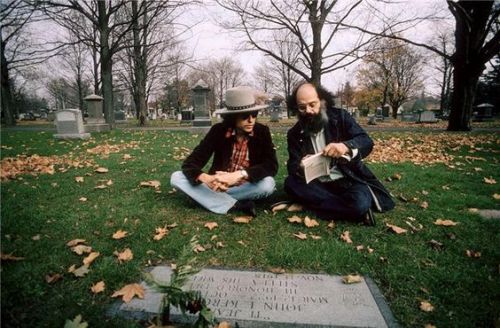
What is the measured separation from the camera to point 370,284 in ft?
8.07

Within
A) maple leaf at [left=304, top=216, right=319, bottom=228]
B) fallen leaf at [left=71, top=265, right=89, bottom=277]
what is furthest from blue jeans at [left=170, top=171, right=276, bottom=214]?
fallen leaf at [left=71, top=265, right=89, bottom=277]

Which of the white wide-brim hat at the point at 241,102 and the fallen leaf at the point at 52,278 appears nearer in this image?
the fallen leaf at the point at 52,278

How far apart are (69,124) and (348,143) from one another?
37.8 feet

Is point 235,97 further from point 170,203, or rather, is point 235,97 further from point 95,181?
point 95,181

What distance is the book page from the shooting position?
3439 millimetres

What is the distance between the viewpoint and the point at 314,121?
3.85 m

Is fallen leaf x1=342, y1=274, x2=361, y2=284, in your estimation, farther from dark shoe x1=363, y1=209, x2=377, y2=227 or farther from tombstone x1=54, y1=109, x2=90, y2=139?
tombstone x1=54, y1=109, x2=90, y2=139

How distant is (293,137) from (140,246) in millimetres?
2203

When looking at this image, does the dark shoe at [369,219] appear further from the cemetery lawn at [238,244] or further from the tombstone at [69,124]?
the tombstone at [69,124]

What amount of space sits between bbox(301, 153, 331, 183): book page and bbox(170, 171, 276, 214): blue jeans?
71cm

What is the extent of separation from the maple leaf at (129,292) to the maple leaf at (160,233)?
902 millimetres

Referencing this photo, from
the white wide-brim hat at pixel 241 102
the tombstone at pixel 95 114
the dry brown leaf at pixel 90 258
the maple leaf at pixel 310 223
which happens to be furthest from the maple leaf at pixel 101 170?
the tombstone at pixel 95 114

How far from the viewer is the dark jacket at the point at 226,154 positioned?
12.8 ft

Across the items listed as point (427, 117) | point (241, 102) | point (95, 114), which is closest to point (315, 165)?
point (241, 102)
